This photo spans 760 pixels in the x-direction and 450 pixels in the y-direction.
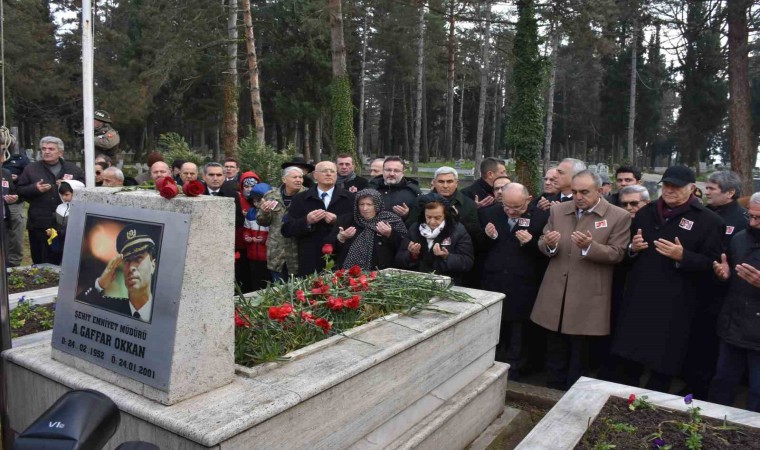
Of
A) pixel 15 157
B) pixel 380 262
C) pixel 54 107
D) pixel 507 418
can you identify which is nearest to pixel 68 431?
pixel 507 418

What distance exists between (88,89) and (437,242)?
3883 mm

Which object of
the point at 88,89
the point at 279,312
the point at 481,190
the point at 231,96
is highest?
the point at 231,96

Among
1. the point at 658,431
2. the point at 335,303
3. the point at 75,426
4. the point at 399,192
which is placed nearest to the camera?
the point at 75,426

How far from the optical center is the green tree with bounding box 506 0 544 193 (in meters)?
17.4

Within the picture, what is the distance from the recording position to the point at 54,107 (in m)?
33.7

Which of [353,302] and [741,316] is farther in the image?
[741,316]

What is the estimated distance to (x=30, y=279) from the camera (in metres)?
5.81

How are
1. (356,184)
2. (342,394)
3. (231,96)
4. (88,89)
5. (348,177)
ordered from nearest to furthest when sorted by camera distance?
(342,394) < (88,89) < (356,184) < (348,177) < (231,96)

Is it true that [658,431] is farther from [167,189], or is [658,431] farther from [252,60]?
[252,60]

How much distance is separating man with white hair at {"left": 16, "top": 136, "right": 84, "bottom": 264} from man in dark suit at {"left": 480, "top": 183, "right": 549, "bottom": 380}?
16.6 ft

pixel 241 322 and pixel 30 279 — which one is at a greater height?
pixel 241 322

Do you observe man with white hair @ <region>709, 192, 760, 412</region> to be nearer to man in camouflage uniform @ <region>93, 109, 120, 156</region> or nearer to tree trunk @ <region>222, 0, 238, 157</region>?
man in camouflage uniform @ <region>93, 109, 120, 156</region>

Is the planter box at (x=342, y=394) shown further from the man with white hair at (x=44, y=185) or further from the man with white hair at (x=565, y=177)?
the man with white hair at (x=44, y=185)

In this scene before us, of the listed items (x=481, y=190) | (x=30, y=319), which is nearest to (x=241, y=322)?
(x=30, y=319)
